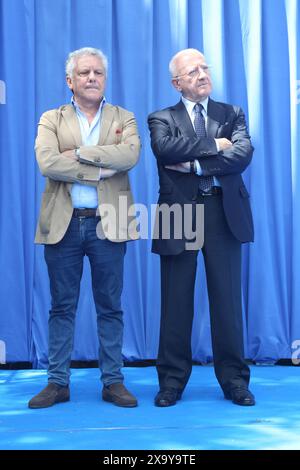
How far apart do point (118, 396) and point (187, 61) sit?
4.69 feet

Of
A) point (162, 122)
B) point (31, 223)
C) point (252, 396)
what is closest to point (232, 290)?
point (252, 396)

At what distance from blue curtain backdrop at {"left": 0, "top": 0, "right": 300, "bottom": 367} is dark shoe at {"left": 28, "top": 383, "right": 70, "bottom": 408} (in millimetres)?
833

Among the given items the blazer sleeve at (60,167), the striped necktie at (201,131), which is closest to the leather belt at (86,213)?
the blazer sleeve at (60,167)

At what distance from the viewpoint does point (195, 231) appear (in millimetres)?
2947

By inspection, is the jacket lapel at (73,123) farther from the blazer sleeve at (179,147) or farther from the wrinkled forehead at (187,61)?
the wrinkled forehead at (187,61)

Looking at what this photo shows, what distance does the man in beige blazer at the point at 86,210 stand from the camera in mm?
2879

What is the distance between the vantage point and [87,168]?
9.39ft

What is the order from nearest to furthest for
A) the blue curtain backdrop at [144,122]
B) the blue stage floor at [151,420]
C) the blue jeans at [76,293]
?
the blue stage floor at [151,420], the blue jeans at [76,293], the blue curtain backdrop at [144,122]

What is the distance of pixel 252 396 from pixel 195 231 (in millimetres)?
731

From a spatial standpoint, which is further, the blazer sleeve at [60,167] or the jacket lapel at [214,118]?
the jacket lapel at [214,118]

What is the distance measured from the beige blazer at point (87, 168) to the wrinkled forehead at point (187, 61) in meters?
0.31

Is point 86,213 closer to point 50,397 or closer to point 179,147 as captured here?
point 179,147

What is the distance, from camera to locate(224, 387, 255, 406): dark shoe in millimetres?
2912
